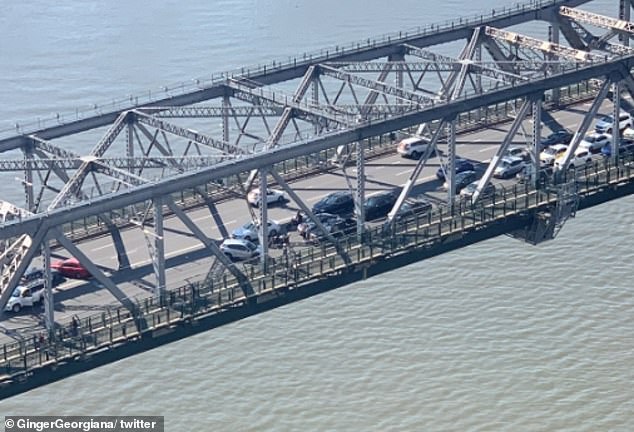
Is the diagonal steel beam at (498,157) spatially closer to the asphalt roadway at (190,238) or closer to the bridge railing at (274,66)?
the asphalt roadway at (190,238)

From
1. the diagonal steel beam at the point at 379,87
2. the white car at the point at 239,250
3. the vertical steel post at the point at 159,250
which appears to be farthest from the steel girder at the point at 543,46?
the vertical steel post at the point at 159,250

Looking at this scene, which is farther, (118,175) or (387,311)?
(387,311)

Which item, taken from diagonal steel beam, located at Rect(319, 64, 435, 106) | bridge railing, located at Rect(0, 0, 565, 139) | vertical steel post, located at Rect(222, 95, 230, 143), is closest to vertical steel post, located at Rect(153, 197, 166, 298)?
bridge railing, located at Rect(0, 0, 565, 139)

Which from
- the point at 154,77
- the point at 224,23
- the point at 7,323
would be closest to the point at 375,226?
the point at 7,323

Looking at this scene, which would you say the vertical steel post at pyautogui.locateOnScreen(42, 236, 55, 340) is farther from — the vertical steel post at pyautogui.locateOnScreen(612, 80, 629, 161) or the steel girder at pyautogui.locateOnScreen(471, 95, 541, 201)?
the vertical steel post at pyautogui.locateOnScreen(612, 80, 629, 161)

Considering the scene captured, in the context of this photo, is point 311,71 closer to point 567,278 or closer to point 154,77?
point 567,278

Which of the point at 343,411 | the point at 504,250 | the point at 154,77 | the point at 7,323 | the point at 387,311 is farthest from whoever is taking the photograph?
the point at 154,77

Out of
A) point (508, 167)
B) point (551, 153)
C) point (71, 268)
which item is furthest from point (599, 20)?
point (71, 268)
